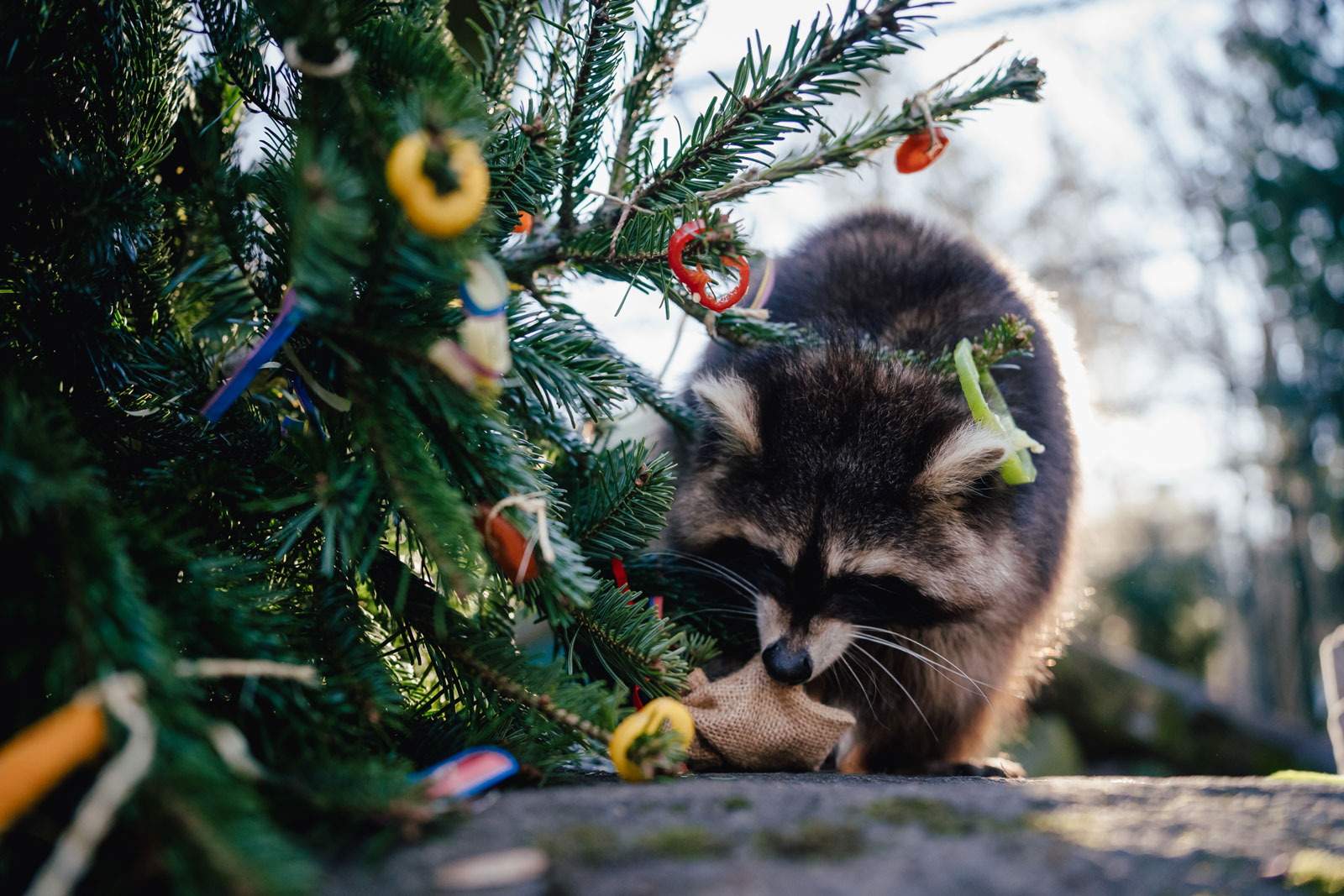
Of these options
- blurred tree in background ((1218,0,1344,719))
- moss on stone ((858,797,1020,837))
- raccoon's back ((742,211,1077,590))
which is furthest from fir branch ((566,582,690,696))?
blurred tree in background ((1218,0,1344,719))

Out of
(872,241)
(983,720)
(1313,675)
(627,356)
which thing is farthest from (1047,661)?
(1313,675)

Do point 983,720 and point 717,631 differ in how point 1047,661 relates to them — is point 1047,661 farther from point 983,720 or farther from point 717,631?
point 717,631

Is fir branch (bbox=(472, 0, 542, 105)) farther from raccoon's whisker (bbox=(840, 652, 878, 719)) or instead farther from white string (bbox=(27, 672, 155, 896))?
raccoon's whisker (bbox=(840, 652, 878, 719))

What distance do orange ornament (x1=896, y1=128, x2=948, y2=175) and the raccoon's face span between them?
0.52 m

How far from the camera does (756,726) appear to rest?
162 centimetres

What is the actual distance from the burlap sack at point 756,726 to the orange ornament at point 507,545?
64cm

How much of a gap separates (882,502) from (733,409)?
0.40 metres

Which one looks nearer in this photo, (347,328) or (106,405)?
(347,328)

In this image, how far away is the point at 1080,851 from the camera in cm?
83

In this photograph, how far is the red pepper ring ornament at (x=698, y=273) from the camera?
4.00 ft

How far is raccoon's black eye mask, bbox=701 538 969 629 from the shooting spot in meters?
1.90

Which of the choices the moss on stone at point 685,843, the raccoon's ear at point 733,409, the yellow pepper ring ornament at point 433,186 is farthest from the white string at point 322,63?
the raccoon's ear at point 733,409

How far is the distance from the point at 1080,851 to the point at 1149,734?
23.9 feet

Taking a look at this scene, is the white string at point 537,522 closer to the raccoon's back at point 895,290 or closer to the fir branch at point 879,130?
the fir branch at point 879,130
